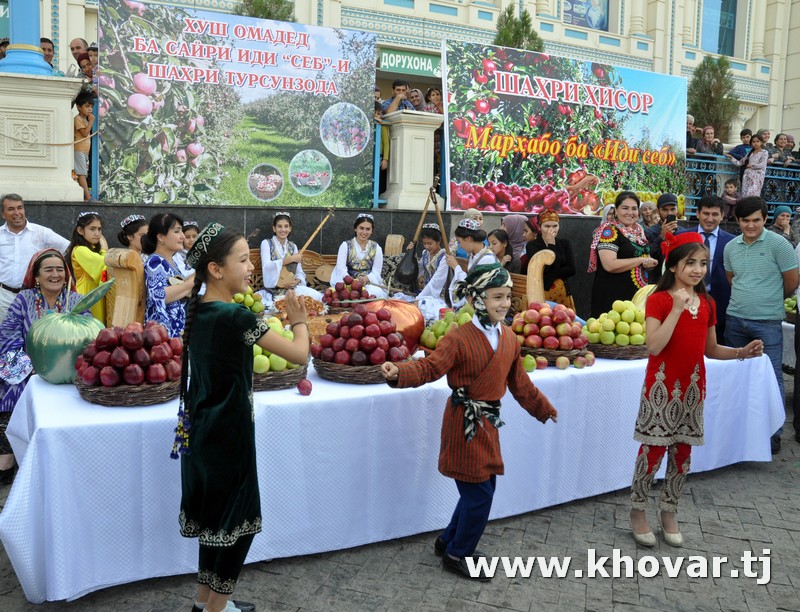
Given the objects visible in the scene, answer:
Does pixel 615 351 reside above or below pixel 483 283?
below

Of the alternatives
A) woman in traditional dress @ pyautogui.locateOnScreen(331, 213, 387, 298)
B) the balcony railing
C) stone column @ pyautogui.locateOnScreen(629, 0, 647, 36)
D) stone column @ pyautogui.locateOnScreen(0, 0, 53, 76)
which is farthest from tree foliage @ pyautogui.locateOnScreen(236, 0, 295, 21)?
stone column @ pyautogui.locateOnScreen(629, 0, 647, 36)

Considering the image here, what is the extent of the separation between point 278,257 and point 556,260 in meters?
2.99

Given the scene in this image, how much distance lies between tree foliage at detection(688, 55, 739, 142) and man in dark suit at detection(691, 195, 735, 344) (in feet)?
39.6

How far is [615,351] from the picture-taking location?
4.57 m

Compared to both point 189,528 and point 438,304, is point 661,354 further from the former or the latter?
point 438,304

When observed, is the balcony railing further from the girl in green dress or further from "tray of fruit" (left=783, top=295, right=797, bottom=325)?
the girl in green dress

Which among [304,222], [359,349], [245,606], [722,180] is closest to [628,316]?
[359,349]

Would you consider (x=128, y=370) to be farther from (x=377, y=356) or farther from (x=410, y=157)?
(x=410, y=157)

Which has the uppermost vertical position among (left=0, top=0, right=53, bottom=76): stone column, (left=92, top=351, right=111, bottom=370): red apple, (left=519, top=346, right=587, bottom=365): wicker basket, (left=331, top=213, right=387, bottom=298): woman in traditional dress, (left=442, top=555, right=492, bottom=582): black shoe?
(left=0, top=0, right=53, bottom=76): stone column

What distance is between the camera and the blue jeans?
17.5 feet

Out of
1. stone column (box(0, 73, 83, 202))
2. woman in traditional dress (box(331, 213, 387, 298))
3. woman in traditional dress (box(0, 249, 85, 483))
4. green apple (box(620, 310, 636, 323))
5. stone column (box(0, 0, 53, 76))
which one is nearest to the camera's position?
woman in traditional dress (box(0, 249, 85, 483))

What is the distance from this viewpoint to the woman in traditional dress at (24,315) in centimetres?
439

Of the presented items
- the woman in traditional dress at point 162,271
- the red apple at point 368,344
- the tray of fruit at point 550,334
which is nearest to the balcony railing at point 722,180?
the tray of fruit at point 550,334

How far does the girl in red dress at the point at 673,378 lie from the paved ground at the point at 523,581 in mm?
244
